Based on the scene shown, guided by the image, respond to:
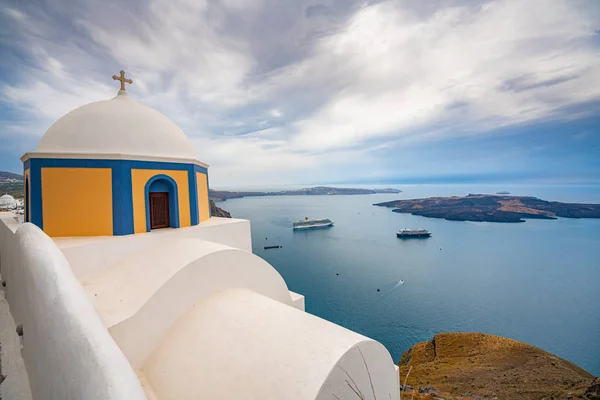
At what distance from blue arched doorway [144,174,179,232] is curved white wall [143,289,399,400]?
10.3ft

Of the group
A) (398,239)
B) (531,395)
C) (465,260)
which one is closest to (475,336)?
(531,395)

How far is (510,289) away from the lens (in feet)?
93.0

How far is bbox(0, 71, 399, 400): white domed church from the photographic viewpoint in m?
2.27

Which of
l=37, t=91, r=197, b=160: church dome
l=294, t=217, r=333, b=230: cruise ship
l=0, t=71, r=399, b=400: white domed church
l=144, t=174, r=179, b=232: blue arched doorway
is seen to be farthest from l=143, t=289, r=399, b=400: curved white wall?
l=294, t=217, r=333, b=230: cruise ship

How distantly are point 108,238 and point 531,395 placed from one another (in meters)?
17.5

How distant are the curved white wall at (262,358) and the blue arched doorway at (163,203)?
123 inches

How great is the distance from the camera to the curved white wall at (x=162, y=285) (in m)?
3.53

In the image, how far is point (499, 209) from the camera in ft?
280

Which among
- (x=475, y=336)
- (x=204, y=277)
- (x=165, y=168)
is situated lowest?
(x=475, y=336)

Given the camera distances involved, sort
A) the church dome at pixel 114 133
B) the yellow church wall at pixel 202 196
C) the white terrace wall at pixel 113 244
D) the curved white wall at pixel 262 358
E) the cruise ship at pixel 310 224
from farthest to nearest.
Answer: the cruise ship at pixel 310 224
the yellow church wall at pixel 202 196
the church dome at pixel 114 133
the white terrace wall at pixel 113 244
the curved white wall at pixel 262 358

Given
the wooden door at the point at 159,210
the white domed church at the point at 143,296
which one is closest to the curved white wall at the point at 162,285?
the white domed church at the point at 143,296

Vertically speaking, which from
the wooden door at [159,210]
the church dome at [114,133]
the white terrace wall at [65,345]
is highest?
the church dome at [114,133]

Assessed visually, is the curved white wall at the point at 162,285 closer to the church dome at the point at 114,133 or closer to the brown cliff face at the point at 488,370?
the church dome at the point at 114,133

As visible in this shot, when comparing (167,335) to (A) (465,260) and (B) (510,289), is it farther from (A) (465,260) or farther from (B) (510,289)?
(A) (465,260)
